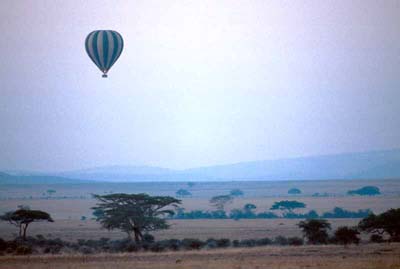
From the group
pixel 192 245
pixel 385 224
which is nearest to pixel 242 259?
pixel 192 245

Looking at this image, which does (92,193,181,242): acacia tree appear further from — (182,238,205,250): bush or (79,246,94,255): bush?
(79,246,94,255): bush

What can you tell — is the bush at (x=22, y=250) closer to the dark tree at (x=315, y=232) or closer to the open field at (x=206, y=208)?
the dark tree at (x=315, y=232)

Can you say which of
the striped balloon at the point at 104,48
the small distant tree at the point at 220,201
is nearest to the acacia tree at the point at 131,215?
the striped balloon at the point at 104,48

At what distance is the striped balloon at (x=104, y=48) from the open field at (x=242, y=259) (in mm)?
17776

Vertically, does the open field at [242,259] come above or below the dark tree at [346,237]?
below

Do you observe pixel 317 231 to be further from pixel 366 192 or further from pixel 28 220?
pixel 366 192

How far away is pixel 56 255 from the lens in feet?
103

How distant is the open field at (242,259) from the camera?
984 inches

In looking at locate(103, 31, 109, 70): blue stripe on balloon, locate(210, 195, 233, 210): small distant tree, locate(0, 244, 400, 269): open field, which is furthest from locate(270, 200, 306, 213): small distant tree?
locate(0, 244, 400, 269): open field

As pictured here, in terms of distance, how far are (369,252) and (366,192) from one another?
91.9 metres

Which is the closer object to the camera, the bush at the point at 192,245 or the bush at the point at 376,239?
the bush at the point at 192,245

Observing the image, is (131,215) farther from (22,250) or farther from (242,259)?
(242,259)

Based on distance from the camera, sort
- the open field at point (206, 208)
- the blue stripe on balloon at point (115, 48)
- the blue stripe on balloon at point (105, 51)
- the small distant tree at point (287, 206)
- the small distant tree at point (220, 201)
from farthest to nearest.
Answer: the small distant tree at point (220, 201) < the small distant tree at point (287, 206) < the open field at point (206, 208) < the blue stripe on balloon at point (115, 48) < the blue stripe on balloon at point (105, 51)

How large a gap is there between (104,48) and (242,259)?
74.6ft
